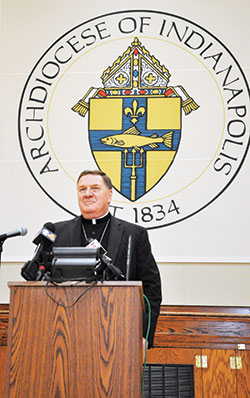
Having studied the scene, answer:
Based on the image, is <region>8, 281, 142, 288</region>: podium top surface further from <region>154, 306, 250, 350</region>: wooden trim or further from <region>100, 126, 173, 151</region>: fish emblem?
<region>100, 126, 173, 151</region>: fish emblem

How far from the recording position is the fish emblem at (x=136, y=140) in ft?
13.2

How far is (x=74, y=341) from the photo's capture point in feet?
5.67

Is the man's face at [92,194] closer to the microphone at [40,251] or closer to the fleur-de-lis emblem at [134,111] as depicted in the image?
the microphone at [40,251]

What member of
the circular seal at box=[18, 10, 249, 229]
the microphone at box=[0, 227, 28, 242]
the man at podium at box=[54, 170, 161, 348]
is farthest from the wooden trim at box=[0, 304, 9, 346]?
the microphone at box=[0, 227, 28, 242]

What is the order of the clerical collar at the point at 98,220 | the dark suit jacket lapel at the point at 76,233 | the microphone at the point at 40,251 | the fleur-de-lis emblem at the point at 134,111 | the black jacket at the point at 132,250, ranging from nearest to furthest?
1. the microphone at the point at 40,251
2. the black jacket at the point at 132,250
3. the dark suit jacket lapel at the point at 76,233
4. the clerical collar at the point at 98,220
5. the fleur-de-lis emblem at the point at 134,111

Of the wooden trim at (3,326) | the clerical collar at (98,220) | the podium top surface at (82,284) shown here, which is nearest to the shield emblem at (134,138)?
the clerical collar at (98,220)

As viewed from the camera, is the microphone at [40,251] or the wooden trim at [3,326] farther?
the wooden trim at [3,326]

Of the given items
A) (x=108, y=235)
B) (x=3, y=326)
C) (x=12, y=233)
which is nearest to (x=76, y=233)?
(x=108, y=235)

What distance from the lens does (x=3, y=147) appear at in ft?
13.5

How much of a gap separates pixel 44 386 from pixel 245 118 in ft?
9.50

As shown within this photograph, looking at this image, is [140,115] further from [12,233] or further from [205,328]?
[12,233]

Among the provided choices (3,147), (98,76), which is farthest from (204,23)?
(3,147)

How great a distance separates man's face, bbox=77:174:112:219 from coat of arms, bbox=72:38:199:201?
95cm

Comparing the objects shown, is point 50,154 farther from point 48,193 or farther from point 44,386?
point 44,386
